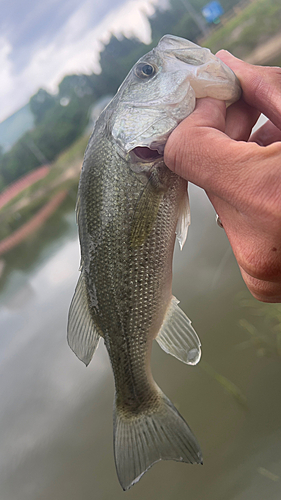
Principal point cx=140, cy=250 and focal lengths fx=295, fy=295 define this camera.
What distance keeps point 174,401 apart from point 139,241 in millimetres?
1980

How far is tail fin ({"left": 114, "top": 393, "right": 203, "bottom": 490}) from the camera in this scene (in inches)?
43.9

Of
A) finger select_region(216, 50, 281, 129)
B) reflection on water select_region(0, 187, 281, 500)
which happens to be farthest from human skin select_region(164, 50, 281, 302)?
reflection on water select_region(0, 187, 281, 500)

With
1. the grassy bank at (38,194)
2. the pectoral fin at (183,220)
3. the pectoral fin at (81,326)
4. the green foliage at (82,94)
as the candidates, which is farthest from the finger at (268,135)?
the green foliage at (82,94)

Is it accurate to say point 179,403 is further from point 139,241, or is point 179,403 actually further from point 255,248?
point 255,248

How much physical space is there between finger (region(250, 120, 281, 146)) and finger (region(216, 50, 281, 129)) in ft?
1.11

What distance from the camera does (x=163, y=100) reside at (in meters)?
1.03

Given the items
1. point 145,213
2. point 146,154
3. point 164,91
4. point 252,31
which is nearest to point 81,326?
point 145,213

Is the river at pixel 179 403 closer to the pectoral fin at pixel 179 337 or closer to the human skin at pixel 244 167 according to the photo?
the pectoral fin at pixel 179 337

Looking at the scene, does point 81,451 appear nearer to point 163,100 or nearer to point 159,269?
point 159,269

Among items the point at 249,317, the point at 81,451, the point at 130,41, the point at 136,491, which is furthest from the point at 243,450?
the point at 130,41

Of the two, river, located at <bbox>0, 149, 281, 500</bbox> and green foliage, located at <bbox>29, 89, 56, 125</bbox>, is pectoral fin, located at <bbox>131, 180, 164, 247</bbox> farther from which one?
green foliage, located at <bbox>29, 89, 56, 125</bbox>

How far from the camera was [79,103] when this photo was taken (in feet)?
83.1

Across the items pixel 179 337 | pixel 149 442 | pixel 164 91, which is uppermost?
pixel 164 91

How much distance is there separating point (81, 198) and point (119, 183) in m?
0.17
